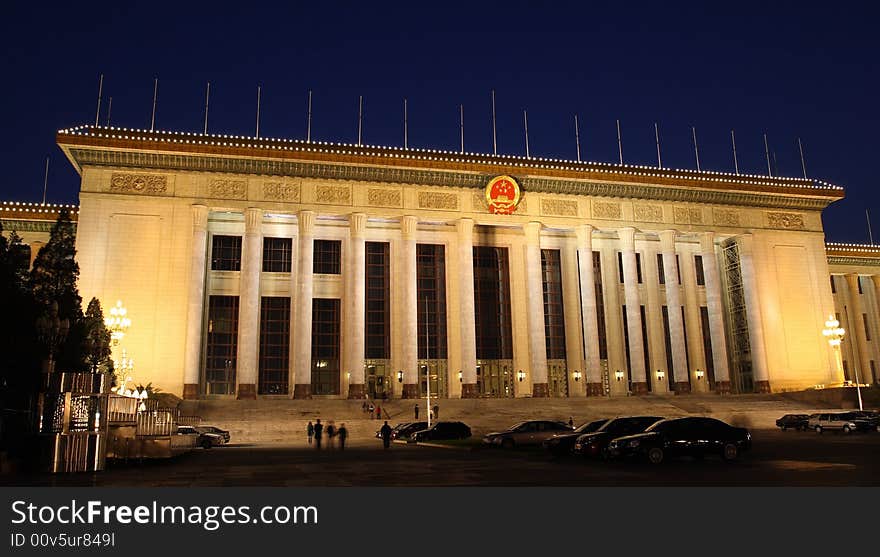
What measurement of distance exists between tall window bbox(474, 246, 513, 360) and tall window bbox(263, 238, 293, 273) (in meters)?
13.0

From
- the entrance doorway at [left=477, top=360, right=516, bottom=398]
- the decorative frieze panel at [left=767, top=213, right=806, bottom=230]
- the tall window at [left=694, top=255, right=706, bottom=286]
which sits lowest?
the entrance doorway at [left=477, top=360, right=516, bottom=398]

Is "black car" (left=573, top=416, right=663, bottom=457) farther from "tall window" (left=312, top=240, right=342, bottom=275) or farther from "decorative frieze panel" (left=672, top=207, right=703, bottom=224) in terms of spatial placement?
"decorative frieze panel" (left=672, top=207, right=703, bottom=224)

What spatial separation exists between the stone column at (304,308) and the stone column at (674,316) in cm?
2431

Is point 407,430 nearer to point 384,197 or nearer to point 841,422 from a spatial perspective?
point 384,197

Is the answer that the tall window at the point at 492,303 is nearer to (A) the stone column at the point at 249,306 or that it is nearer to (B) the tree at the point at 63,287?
(A) the stone column at the point at 249,306

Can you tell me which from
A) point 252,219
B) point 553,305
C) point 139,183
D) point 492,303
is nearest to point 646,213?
point 553,305

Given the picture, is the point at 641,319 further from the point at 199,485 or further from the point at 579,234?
the point at 199,485

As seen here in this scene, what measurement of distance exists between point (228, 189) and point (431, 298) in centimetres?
1511

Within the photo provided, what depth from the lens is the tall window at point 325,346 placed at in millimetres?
45062

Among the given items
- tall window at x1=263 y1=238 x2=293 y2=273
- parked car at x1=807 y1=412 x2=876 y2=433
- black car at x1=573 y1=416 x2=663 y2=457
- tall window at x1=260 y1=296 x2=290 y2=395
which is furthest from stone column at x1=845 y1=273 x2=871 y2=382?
black car at x1=573 y1=416 x2=663 y2=457

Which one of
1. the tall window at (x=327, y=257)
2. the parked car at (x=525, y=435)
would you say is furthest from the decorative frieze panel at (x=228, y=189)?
the parked car at (x=525, y=435)

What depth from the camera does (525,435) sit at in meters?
26.5

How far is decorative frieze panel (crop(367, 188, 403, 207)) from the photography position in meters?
45.2

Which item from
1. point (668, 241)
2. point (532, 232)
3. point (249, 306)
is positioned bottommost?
point (249, 306)
